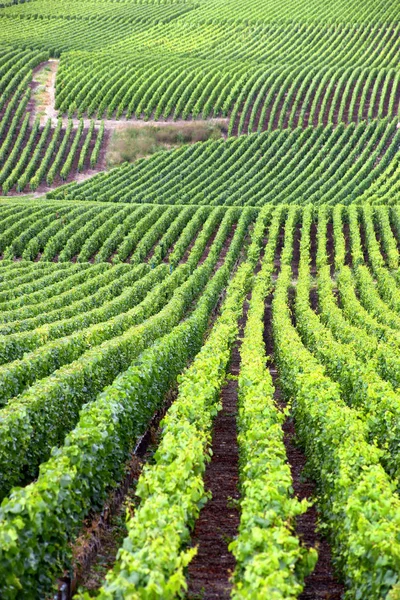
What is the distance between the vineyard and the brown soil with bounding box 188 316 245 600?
5cm

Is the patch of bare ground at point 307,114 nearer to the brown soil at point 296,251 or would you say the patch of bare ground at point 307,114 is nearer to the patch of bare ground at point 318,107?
the patch of bare ground at point 318,107

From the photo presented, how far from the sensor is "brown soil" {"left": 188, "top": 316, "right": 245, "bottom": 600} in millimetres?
9922

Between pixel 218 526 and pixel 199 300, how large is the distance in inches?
753

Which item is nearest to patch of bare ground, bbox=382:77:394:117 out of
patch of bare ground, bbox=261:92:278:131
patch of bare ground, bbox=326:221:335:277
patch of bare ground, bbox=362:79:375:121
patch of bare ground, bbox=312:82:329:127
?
patch of bare ground, bbox=362:79:375:121

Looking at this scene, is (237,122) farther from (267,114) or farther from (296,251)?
(296,251)

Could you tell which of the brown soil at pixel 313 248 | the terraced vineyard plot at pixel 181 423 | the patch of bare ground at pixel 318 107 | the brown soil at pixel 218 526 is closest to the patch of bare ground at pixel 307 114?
the patch of bare ground at pixel 318 107

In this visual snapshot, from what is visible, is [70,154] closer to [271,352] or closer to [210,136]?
[210,136]

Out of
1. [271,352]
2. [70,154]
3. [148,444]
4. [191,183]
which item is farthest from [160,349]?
[70,154]

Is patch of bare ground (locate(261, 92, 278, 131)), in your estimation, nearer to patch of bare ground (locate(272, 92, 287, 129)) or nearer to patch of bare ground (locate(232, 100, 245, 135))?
patch of bare ground (locate(272, 92, 287, 129))

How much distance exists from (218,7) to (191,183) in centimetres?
5955

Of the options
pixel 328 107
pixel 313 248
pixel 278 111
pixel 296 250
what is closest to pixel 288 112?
pixel 278 111

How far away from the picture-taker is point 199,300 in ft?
100

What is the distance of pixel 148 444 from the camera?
15.7 metres

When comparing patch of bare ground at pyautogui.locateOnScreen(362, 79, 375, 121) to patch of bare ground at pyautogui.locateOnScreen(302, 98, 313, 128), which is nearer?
patch of bare ground at pyautogui.locateOnScreen(302, 98, 313, 128)
